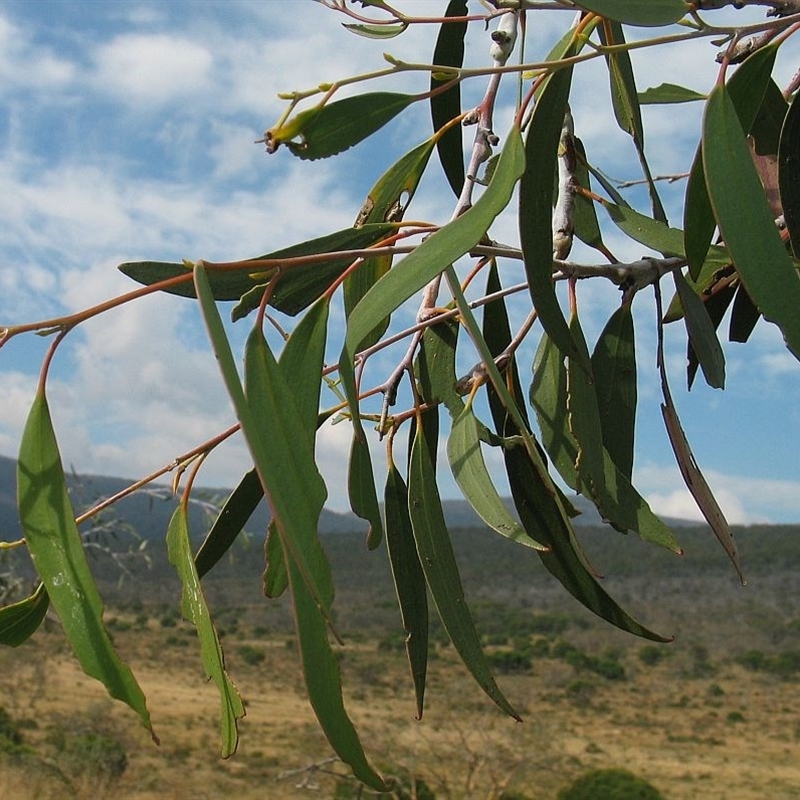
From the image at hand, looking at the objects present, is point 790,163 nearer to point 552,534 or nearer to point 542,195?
point 542,195

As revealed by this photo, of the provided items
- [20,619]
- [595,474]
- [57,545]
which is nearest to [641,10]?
[595,474]

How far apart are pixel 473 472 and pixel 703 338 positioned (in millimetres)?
253

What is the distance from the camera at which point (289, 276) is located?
2.19 feet

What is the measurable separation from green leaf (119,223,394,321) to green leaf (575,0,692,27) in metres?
0.21

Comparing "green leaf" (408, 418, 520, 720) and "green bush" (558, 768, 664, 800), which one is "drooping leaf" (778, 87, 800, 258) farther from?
"green bush" (558, 768, 664, 800)

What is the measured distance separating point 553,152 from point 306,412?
27 centimetres

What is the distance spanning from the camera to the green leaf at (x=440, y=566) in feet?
2.50

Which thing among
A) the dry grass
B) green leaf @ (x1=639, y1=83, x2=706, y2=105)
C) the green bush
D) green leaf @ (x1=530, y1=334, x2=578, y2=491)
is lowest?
the dry grass

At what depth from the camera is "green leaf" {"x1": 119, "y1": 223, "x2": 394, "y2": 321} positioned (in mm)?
637

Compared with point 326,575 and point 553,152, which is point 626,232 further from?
point 326,575

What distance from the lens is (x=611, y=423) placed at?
3.13ft

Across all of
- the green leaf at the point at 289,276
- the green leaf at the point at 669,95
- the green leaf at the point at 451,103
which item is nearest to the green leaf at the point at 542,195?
the green leaf at the point at 289,276

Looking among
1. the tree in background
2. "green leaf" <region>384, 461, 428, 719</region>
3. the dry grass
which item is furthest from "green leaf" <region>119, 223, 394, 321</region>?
the dry grass

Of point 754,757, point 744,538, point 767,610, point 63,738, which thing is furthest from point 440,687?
point 744,538
